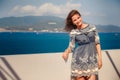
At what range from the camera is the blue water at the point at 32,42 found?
339 cm

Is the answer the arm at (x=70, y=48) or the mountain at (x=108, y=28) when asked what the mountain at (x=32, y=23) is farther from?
the mountain at (x=108, y=28)

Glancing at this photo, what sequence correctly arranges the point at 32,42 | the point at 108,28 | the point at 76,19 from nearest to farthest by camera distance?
the point at 76,19 → the point at 32,42 → the point at 108,28

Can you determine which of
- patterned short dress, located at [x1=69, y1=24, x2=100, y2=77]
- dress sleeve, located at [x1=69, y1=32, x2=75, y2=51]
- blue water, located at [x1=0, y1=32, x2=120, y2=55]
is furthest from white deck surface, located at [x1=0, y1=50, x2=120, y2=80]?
patterned short dress, located at [x1=69, y1=24, x2=100, y2=77]

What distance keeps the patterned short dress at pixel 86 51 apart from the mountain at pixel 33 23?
0.37 metres

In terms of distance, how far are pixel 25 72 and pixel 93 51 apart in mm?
947

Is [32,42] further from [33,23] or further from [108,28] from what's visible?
[108,28]

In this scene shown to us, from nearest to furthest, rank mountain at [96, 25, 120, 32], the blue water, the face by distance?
the face → the blue water → mountain at [96, 25, 120, 32]

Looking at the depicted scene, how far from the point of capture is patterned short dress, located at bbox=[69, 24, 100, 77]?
11.0 feet

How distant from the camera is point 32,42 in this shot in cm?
353

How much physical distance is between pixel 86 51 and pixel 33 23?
2.66 ft

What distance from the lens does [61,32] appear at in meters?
3.69

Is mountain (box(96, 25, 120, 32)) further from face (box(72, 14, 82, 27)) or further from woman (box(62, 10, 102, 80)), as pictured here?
face (box(72, 14, 82, 27))

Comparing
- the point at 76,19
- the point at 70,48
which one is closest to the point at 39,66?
the point at 70,48

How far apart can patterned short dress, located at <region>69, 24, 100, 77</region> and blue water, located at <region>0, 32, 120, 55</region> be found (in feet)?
1.16
